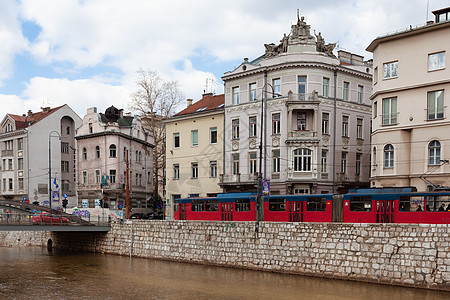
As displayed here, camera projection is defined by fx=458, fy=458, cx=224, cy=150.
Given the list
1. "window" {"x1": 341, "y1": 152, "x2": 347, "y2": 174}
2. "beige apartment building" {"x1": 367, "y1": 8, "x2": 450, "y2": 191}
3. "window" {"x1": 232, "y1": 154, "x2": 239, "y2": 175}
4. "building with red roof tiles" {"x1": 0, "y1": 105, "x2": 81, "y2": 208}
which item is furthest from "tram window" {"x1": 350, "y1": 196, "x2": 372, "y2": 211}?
"building with red roof tiles" {"x1": 0, "y1": 105, "x2": 81, "y2": 208}

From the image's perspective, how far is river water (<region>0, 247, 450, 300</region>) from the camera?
76.4 feet

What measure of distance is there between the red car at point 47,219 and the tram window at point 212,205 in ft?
39.9

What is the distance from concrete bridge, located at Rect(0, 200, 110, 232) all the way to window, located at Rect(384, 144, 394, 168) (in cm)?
2394

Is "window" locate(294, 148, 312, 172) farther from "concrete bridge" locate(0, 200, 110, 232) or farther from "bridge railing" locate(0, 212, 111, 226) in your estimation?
"concrete bridge" locate(0, 200, 110, 232)

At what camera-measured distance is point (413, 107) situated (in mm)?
32344

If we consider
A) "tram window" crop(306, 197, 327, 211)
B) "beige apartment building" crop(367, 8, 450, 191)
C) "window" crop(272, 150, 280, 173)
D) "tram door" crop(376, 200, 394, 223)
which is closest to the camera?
"tram door" crop(376, 200, 394, 223)

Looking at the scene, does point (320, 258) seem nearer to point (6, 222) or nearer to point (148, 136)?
point (6, 222)

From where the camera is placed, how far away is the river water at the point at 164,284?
23281 millimetres

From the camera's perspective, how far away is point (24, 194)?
62062mm

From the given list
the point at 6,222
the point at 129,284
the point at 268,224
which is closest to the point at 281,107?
the point at 268,224

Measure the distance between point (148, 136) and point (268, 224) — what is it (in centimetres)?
3624

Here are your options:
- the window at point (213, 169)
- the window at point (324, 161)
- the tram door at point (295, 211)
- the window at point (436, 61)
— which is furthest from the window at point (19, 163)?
the window at point (436, 61)

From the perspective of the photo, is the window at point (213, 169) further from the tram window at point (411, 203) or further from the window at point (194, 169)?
the tram window at point (411, 203)

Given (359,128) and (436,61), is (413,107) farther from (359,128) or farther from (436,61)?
(359,128)
